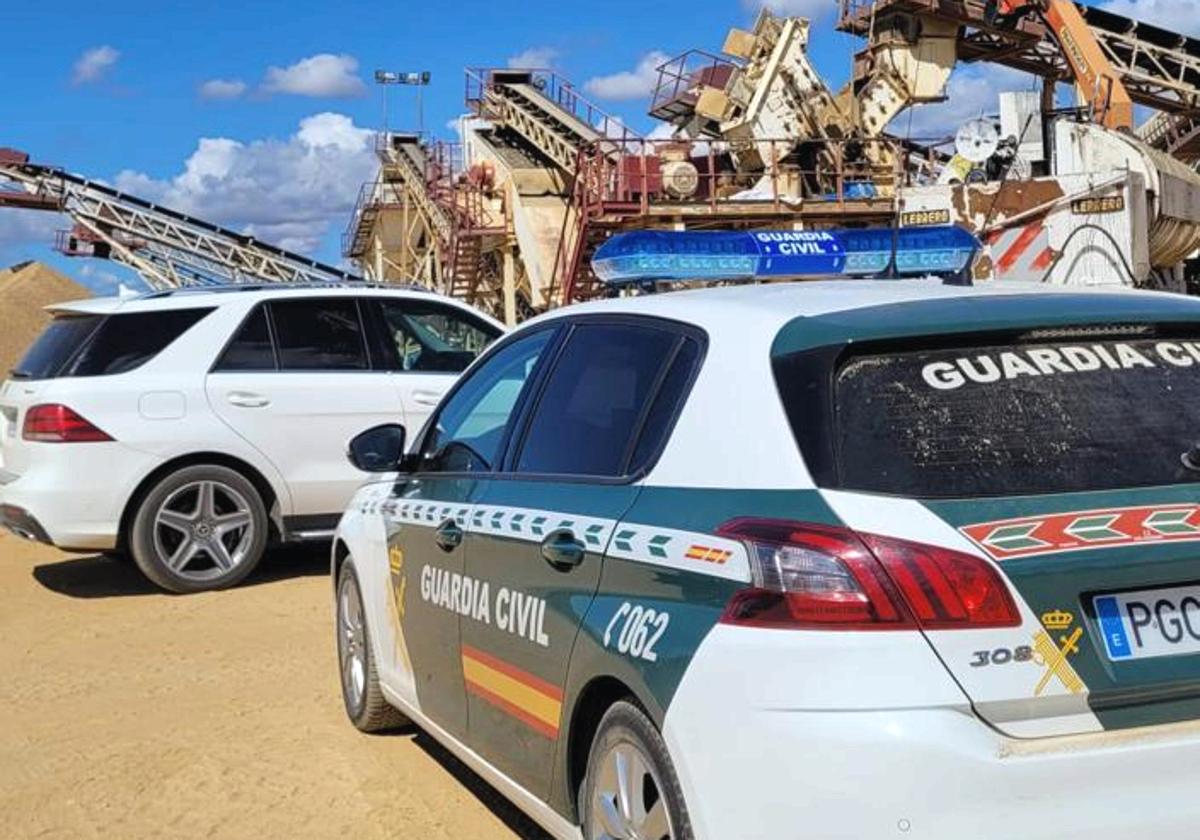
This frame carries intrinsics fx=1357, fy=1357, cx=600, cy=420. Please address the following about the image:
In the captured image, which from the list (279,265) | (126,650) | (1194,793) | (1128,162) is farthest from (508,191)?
(1194,793)

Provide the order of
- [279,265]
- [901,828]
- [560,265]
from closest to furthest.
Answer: [901,828]
[560,265]
[279,265]

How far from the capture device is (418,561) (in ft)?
15.3

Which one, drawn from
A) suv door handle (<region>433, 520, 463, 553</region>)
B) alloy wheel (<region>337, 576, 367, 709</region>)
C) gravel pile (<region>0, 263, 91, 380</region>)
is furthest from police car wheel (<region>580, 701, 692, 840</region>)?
gravel pile (<region>0, 263, 91, 380</region>)

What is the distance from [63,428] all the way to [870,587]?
6836mm

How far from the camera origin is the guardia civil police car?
8.51ft

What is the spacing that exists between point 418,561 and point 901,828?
2434 mm

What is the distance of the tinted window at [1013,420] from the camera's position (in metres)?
2.84

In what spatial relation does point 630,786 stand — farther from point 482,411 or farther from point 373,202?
point 373,202

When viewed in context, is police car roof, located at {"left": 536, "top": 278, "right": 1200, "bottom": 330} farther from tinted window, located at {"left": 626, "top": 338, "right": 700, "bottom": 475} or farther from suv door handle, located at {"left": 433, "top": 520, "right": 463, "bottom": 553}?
suv door handle, located at {"left": 433, "top": 520, "right": 463, "bottom": 553}

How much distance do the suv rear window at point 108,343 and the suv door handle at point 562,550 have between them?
19.0 feet

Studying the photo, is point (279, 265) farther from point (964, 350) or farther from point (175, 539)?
point (964, 350)

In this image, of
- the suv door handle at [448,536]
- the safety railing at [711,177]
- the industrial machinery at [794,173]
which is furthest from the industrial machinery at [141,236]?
the suv door handle at [448,536]

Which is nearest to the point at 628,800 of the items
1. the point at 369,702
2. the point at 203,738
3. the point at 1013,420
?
the point at 1013,420

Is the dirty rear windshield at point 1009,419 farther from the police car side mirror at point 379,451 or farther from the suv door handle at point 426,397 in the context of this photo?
the suv door handle at point 426,397
